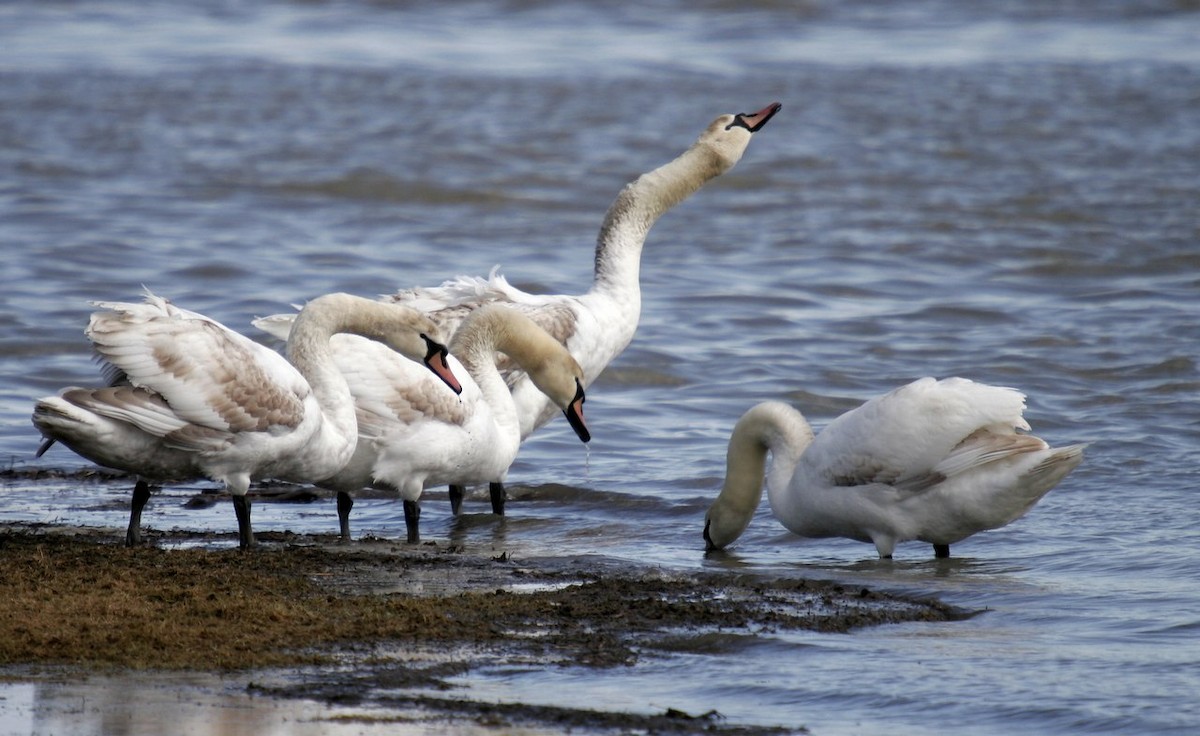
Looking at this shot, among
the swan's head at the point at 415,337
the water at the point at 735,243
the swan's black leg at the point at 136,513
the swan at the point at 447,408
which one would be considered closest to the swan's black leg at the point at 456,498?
the water at the point at 735,243

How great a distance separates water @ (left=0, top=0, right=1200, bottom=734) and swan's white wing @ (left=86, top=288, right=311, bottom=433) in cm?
131

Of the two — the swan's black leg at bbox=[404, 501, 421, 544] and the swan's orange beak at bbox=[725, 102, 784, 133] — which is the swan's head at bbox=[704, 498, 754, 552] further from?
the swan's orange beak at bbox=[725, 102, 784, 133]

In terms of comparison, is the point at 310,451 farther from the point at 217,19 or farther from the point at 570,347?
the point at 217,19

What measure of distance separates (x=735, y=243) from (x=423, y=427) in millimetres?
10768

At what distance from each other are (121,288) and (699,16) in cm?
2045

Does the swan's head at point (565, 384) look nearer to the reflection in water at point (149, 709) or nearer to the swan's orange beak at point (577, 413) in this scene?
the swan's orange beak at point (577, 413)

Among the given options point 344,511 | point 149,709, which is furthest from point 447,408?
point 149,709

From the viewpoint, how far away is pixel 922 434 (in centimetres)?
770

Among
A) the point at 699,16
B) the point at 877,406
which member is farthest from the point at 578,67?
the point at 877,406

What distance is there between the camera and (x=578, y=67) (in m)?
28.2

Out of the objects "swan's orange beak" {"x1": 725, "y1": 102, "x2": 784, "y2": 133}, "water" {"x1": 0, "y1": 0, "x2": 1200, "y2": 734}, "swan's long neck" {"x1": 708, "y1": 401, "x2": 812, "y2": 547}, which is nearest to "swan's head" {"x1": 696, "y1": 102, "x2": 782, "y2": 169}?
"swan's orange beak" {"x1": 725, "y1": 102, "x2": 784, "y2": 133}

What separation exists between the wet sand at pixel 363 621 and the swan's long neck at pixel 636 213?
10.4 ft

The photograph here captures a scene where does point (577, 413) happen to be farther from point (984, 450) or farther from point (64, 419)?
point (64, 419)

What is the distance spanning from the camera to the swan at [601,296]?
9445 mm
